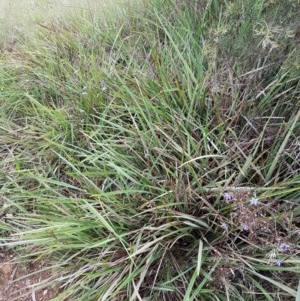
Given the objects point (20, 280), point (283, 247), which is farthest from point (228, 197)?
point (20, 280)

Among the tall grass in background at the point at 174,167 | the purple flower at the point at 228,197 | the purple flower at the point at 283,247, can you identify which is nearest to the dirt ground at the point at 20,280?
the tall grass in background at the point at 174,167

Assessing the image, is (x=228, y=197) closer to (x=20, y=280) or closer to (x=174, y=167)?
(x=174, y=167)

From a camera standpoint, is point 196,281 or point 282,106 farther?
point 282,106

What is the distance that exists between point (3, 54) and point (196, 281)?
1.98m

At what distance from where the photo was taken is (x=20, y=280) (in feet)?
5.29

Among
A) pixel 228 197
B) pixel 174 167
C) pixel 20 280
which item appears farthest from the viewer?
pixel 20 280

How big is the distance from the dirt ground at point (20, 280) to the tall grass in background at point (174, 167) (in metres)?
0.05

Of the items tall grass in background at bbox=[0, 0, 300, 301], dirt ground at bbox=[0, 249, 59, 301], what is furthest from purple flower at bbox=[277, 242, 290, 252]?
dirt ground at bbox=[0, 249, 59, 301]

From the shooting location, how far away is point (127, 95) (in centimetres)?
179

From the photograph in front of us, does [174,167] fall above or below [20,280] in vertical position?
above

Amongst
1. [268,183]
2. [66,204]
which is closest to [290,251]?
[268,183]

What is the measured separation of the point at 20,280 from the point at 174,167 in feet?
2.58

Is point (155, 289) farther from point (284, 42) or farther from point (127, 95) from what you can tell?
point (284, 42)

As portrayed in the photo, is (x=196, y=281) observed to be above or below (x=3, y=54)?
below
